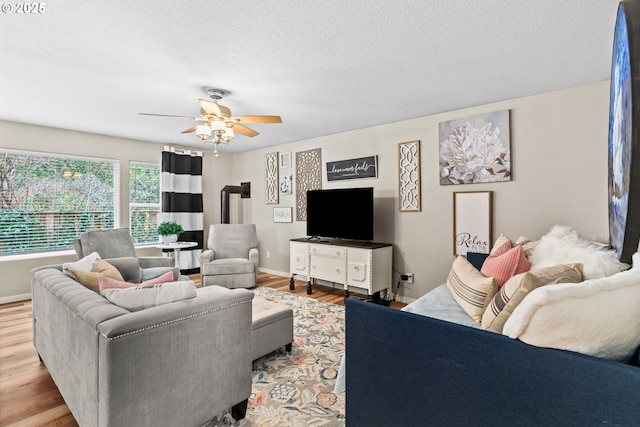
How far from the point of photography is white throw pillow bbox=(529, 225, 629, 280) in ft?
3.98

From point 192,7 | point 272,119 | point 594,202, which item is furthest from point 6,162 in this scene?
point 594,202

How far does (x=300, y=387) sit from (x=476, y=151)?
2.95 meters

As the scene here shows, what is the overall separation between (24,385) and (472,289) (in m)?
3.02

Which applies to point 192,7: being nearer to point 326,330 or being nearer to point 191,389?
point 191,389

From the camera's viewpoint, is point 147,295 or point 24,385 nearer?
point 147,295

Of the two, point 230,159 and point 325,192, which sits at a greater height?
point 230,159

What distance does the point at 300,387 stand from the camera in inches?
81.6

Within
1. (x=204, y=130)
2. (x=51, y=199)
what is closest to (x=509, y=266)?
(x=204, y=130)

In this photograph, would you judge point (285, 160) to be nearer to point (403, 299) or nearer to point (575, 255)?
point (403, 299)

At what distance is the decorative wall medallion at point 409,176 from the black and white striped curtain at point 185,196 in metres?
3.61

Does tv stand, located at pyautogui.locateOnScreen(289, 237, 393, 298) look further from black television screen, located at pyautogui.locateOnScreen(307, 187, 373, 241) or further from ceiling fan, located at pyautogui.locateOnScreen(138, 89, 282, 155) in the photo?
ceiling fan, located at pyautogui.locateOnScreen(138, 89, 282, 155)

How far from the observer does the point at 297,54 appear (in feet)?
7.40

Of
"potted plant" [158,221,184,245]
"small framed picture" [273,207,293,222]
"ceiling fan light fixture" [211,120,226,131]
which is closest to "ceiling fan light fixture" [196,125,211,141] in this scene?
"ceiling fan light fixture" [211,120,226,131]
